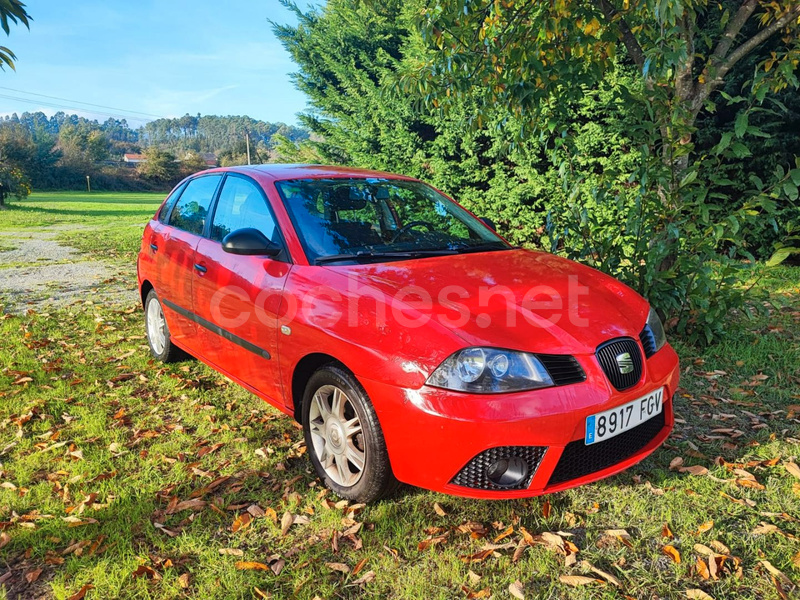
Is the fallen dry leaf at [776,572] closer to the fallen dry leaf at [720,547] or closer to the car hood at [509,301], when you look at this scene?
the fallen dry leaf at [720,547]

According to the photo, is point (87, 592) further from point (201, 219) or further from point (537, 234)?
point (537, 234)

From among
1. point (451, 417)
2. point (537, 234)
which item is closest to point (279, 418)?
point (451, 417)

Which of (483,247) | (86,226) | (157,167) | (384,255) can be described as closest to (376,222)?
(384,255)

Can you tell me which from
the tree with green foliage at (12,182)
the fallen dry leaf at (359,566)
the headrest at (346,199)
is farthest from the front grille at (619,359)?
the tree with green foliage at (12,182)

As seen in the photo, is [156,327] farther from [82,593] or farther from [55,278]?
[55,278]

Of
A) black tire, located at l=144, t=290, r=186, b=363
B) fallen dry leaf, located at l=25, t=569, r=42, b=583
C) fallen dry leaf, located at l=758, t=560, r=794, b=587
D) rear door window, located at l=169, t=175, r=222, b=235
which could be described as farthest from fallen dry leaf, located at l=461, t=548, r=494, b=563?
black tire, located at l=144, t=290, r=186, b=363

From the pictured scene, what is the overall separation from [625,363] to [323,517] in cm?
154

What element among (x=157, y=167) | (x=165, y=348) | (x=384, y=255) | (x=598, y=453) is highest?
(x=157, y=167)

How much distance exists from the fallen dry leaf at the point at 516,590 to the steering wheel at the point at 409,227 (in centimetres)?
185

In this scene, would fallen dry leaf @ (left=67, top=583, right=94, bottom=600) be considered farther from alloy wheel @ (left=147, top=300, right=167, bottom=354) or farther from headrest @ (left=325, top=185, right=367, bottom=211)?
alloy wheel @ (left=147, top=300, right=167, bottom=354)

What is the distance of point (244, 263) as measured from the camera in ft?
10.5

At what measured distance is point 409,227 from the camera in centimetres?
341

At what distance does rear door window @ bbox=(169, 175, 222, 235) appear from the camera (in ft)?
12.9

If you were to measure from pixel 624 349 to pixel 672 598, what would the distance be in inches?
38.6
